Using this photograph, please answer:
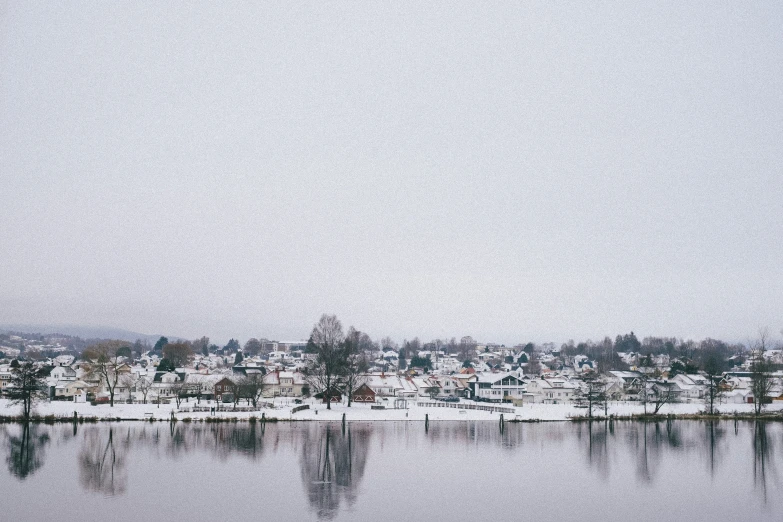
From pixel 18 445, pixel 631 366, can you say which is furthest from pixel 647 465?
pixel 631 366

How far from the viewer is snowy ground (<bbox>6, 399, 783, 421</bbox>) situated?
154 feet

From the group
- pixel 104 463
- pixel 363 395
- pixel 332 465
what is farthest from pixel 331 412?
pixel 104 463

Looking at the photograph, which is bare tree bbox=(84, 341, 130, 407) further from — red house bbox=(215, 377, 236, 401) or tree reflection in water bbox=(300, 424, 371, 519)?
tree reflection in water bbox=(300, 424, 371, 519)

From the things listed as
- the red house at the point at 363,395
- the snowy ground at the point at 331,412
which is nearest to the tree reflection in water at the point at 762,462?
the snowy ground at the point at 331,412

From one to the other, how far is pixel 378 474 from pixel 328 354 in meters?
26.6

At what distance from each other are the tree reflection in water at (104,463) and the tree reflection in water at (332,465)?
7.27 meters

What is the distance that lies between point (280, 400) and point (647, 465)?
36.4m

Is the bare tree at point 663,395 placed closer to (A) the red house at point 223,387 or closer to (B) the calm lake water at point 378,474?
(B) the calm lake water at point 378,474

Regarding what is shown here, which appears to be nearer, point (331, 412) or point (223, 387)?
point (331, 412)

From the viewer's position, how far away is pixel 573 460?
32750mm

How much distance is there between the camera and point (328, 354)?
54.4m

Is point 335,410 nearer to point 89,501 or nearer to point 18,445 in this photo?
point 18,445

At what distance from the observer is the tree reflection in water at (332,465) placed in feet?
77.7

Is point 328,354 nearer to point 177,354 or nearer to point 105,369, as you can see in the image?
point 105,369
